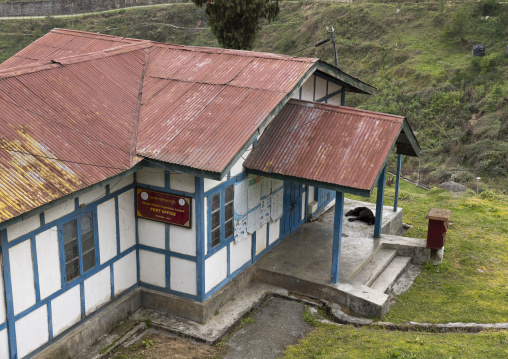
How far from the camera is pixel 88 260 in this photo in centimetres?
1100

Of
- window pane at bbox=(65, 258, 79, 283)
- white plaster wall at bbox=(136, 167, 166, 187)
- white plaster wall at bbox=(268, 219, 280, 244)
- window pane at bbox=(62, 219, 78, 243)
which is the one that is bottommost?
white plaster wall at bbox=(268, 219, 280, 244)

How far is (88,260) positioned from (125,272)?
1.21 metres

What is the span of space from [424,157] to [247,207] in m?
18.2

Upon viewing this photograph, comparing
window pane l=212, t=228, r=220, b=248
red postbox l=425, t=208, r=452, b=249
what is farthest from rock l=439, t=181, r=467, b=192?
window pane l=212, t=228, r=220, b=248

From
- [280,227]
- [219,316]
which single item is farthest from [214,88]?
[219,316]

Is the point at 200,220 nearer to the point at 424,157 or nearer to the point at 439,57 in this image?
the point at 424,157

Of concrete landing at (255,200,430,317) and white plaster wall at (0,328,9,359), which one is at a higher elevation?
white plaster wall at (0,328,9,359)

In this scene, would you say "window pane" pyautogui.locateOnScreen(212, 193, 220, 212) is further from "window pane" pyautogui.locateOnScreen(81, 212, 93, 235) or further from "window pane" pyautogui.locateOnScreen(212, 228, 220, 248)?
"window pane" pyautogui.locateOnScreen(81, 212, 93, 235)

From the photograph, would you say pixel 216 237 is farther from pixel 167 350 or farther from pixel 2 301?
pixel 2 301

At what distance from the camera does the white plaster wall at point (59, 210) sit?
9.91 m

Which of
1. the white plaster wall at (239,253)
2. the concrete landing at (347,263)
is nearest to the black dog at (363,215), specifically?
the concrete landing at (347,263)

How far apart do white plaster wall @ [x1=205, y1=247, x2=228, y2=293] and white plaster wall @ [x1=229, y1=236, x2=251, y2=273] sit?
217 millimetres

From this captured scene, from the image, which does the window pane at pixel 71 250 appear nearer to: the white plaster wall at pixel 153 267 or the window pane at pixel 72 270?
the window pane at pixel 72 270

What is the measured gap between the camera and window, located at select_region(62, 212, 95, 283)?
10477 mm
